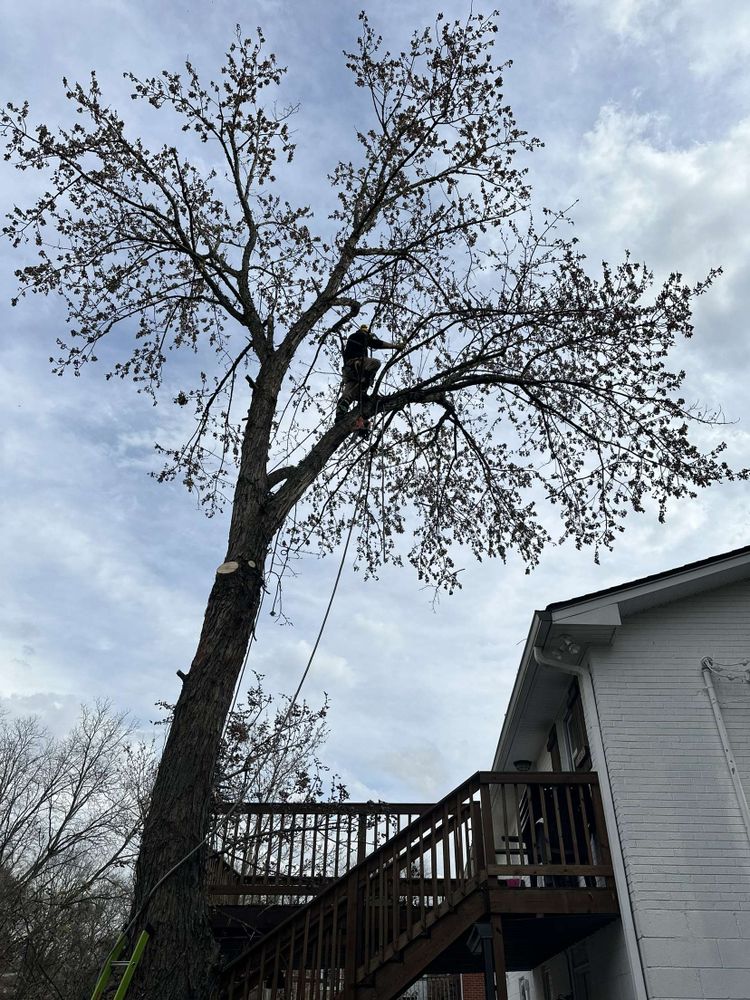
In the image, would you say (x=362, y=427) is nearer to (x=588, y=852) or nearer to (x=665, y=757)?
(x=665, y=757)

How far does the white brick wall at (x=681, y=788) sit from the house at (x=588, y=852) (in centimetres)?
1

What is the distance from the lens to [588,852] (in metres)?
6.87

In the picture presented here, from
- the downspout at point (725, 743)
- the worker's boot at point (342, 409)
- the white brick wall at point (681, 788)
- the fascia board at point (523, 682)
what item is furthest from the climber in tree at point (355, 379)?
the downspout at point (725, 743)

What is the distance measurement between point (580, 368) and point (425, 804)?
5513 millimetres

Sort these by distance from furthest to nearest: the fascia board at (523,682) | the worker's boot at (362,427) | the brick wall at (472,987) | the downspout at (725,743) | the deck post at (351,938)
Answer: the brick wall at (472,987), the fascia board at (523,682), the worker's boot at (362,427), the downspout at (725,743), the deck post at (351,938)

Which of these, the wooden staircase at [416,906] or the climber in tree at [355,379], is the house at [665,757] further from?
the climber in tree at [355,379]

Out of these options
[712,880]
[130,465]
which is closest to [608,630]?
[712,880]

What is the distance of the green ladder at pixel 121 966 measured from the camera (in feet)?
11.9

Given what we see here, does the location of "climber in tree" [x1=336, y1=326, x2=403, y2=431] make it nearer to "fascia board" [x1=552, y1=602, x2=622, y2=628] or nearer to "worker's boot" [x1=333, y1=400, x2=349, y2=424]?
"worker's boot" [x1=333, y1=400, x2=349, y2=424]

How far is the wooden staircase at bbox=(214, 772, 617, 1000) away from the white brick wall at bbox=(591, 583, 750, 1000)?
1.34 feet

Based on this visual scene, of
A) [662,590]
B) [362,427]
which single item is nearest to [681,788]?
[662,590]

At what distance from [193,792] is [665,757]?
4.85 m

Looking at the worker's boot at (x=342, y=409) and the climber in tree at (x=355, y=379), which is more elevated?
the climber in tree at (x=355, y=379)

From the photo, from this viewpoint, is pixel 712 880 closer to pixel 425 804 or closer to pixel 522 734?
pixel 425 804
